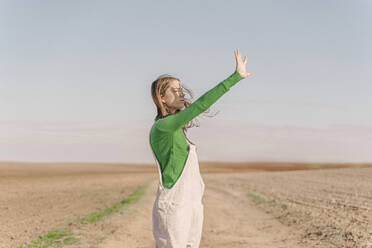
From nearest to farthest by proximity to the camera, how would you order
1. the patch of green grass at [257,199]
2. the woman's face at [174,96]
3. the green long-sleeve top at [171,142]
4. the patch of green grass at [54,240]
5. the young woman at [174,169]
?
the green long-sleeve top at [171,142], the young woman at [174,169], the woman's face at [174,96], the patch of green grass at [54,240], the patch of green grass at [257,199]

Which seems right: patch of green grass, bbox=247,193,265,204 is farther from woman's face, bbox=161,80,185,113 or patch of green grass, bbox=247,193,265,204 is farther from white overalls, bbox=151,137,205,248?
woman's face, bbox=161,80,185,113

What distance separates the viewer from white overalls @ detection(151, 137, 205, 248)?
3.16 m

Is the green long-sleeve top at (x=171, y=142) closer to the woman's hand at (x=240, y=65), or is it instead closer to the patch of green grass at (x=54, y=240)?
the woman's hand at (x=240, y=65)

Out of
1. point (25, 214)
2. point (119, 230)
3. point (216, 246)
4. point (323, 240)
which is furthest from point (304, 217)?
point (25, 214)

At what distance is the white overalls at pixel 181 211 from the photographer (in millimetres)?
3158

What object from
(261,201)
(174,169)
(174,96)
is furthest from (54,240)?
(261,201)

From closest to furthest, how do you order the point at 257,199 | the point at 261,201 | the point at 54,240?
the point at 54,240
the point at 261,201
the point at 257,199

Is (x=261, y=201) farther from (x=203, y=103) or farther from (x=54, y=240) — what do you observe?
(x=203, y=103)

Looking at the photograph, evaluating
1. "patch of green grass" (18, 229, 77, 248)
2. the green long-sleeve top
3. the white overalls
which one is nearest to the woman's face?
the green long-sleeve top

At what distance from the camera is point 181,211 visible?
10.4ft

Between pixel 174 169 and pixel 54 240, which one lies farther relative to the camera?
pixel 54 240

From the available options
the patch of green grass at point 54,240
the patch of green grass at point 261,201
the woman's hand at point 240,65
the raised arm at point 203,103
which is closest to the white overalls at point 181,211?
the raised arm at point 203,103

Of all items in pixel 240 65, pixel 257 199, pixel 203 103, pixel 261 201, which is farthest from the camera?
pixel 257 199

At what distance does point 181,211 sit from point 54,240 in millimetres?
6904
